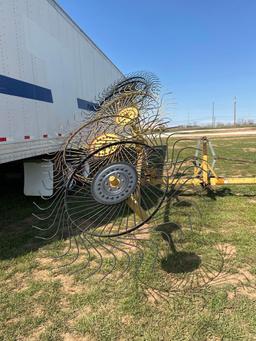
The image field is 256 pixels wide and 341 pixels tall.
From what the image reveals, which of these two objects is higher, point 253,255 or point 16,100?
point 16,100

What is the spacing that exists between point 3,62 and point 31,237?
2320 mm

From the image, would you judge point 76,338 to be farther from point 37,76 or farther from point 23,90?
point 37,76

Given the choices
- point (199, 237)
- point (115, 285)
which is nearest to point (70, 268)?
point (115, 285)

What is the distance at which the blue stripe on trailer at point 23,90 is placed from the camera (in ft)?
15.7

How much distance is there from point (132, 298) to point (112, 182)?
104cm

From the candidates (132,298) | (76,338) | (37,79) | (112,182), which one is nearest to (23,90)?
(37,79)

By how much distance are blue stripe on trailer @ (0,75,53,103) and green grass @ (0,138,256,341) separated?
1978 mm

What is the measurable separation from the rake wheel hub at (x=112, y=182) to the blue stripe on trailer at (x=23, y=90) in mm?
2327

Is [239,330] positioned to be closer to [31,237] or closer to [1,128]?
[31,237]

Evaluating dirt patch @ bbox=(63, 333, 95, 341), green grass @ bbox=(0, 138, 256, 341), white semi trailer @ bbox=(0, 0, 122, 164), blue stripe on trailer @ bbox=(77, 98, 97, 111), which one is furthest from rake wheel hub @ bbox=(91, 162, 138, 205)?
blue stripe on trailer @ bbox=(77, 98, 97, 111)

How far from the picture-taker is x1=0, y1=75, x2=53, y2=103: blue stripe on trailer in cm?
478

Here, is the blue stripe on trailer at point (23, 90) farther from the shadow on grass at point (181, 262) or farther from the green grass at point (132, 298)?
the shadow on grass at point (181, 262)

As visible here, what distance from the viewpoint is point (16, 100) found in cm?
510

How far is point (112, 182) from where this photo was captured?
3109 millimetres
